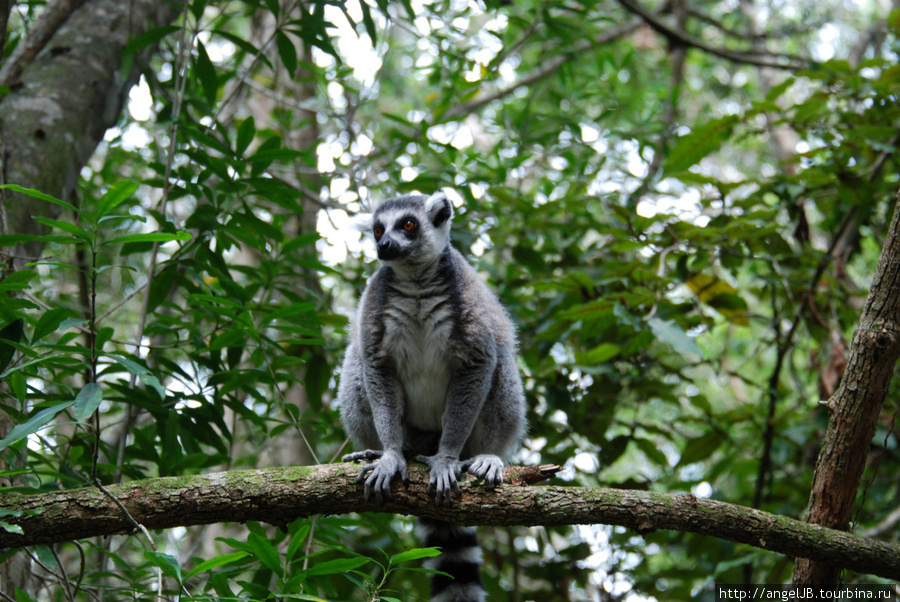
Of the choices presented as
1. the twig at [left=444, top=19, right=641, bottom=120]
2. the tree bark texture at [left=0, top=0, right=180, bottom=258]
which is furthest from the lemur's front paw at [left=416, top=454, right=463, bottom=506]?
the twig at [left=444, top=19, right=641, bottom=120]

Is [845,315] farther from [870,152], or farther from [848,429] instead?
[848,429]

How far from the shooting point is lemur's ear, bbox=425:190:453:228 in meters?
4.74

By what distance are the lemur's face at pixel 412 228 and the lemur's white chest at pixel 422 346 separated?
29cm

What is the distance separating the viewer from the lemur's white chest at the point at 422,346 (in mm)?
4277

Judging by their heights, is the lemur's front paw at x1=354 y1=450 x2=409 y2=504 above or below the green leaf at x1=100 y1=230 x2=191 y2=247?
below

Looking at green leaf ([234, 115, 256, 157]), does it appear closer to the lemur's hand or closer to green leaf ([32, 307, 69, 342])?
green leaf ([32, 307, 69, 342])

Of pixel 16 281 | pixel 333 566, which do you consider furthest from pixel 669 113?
pixel 16 281

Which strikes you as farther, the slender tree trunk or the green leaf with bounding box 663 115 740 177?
the green leaf with bounding box 663 115 740 177

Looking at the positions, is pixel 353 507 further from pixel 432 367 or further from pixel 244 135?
pixel 244 135

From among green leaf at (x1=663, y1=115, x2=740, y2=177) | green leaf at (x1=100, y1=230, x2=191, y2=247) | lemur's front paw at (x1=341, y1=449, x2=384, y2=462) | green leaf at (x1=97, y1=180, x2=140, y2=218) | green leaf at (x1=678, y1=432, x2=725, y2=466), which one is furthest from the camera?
green leaf at (x1=678, y1=432, x2=725, y2=466)

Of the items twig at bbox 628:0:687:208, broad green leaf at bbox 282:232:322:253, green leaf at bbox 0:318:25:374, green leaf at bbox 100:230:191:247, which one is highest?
twig at bbox 628:0:687:208

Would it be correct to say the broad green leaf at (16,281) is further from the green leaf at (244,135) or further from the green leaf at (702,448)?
the green leaf at (702,448)

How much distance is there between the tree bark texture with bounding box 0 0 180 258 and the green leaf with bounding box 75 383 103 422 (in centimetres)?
Result: 167

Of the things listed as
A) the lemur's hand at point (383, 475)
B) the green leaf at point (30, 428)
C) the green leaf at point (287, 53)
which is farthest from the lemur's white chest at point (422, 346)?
the green leaf at point (30, 428)
